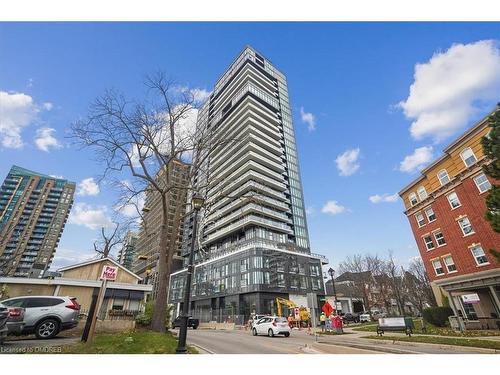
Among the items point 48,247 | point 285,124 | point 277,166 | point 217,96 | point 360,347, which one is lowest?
point 360,347

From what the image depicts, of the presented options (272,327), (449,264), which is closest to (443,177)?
(449,264)

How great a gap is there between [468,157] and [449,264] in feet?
33.8

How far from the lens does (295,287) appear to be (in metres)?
55.6

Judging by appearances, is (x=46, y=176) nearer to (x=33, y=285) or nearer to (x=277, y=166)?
(x=277, y=166)

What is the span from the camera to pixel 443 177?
2666 centimetres

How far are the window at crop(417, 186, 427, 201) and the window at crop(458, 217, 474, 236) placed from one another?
5.11m

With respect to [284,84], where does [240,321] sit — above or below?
below

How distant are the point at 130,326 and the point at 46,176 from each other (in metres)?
140

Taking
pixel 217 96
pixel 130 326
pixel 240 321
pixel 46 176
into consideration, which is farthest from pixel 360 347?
pixel 46 176

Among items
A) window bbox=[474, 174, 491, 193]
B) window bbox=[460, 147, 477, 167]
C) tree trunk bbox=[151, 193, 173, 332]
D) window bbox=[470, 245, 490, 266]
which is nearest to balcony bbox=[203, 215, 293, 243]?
window bbox=[470, 245, 490, 266]

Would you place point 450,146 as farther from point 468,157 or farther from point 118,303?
point 118,303

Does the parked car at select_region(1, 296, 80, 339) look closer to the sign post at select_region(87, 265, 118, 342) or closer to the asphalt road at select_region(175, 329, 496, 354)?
the sign post at select_region(87, 265, 118, 342)

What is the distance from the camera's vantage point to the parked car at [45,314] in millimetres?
10656

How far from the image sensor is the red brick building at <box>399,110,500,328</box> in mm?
21469
